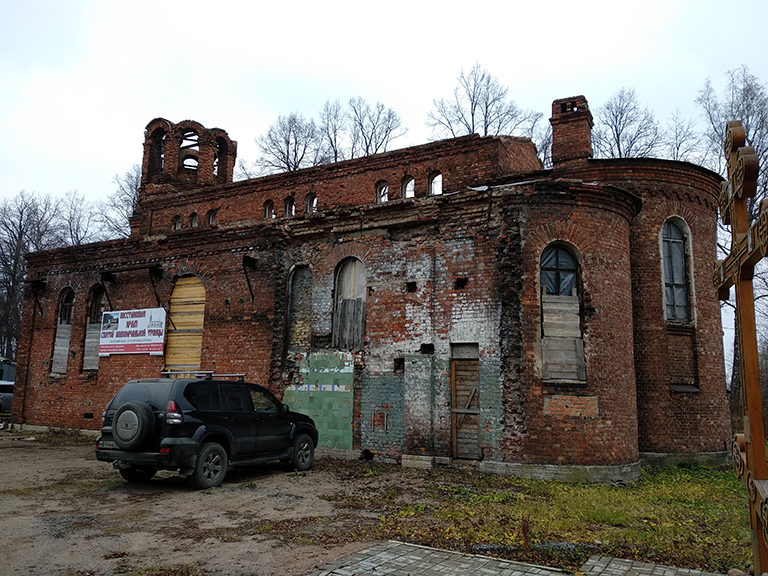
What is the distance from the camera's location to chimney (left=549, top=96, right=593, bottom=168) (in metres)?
13.9

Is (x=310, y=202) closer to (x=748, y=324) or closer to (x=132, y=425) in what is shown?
(x=132, y=425)

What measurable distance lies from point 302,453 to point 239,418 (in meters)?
1.96

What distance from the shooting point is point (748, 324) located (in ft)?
11.2

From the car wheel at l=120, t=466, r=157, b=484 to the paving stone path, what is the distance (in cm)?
545

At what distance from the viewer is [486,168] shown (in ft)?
48.1

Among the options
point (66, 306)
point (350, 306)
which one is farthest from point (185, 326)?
point (66, 306)

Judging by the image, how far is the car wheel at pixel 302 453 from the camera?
424 inches

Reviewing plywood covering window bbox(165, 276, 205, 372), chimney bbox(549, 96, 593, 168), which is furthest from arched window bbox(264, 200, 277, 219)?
chimney bbox(549, 96, 593, 168)

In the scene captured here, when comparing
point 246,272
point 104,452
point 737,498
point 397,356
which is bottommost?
point 737,498

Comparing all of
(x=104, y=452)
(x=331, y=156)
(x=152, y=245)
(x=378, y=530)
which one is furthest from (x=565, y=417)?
(x=331, y=156)

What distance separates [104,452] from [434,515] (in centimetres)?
510

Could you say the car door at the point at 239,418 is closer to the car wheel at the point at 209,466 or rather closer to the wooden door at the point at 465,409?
the car wheel at the point at 209,466

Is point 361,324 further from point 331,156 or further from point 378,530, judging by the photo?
point 331,156

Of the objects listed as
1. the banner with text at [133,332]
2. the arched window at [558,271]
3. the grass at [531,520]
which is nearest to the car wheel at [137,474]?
the grass at [531,520]
